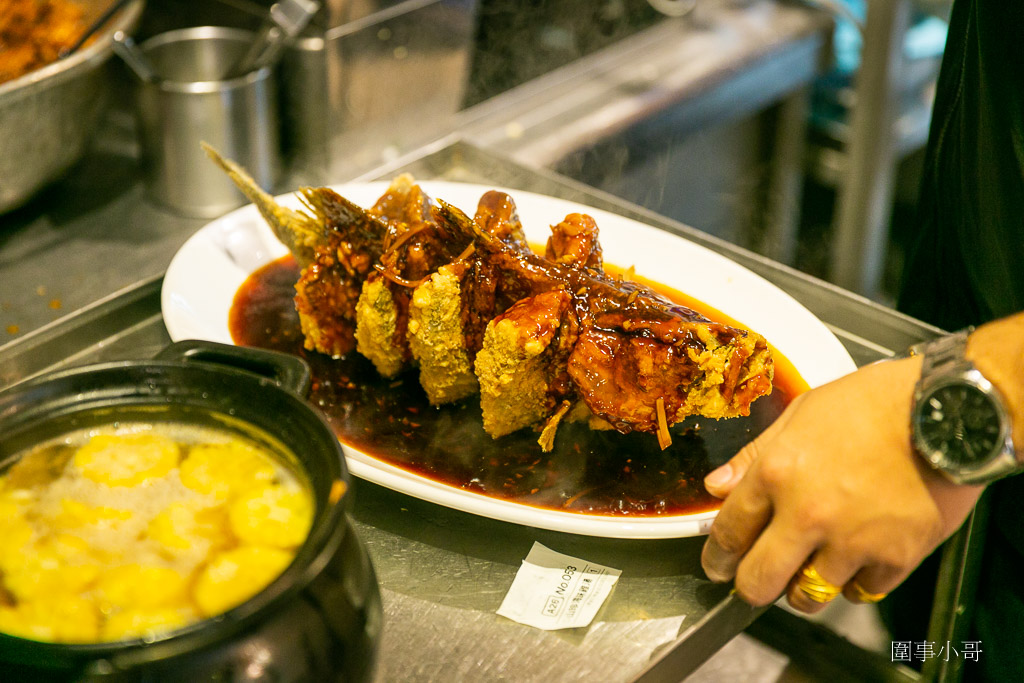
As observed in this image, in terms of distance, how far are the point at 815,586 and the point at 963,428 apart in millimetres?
298

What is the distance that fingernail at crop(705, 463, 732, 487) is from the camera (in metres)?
1.36

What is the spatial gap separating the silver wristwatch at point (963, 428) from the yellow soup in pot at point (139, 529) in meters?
0.84

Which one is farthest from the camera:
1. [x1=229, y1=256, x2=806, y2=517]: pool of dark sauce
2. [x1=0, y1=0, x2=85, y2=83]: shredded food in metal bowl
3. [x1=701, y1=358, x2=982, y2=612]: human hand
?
[x1=0, y1=0, x2=85, y2=83]: shredded food in metal bowl

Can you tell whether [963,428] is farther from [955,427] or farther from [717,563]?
[717,563]

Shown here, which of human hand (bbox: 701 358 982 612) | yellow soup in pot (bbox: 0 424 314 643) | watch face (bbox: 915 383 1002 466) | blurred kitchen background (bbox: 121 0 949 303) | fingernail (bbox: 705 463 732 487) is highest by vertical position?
yellow soup in pot (bbox: 0 424 314 643)

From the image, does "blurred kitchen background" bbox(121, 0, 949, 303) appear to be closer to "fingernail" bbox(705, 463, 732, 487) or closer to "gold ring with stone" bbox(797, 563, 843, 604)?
"fingernail" bbox(705, 463, 732, 487)

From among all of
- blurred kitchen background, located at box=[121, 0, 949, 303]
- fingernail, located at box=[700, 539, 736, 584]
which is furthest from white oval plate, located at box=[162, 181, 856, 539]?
blurred kitchen background, located at box=[121, 0, 949, 303]

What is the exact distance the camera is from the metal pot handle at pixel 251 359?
1093mm

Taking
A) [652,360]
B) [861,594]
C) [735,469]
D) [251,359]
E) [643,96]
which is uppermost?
[251,359]

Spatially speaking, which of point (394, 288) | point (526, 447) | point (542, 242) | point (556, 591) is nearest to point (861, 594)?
point (556, 591)

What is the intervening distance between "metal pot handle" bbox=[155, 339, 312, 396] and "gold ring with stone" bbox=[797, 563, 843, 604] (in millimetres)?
738

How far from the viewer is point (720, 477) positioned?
1.36 metres

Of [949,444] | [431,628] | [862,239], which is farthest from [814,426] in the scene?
[862,239]

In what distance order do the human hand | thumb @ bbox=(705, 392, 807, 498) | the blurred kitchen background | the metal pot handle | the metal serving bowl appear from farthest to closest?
the blurred kitchen background
the metal serving bowl
thumb @ bbox=(705, 392, 807, 498)
the human hand
the metal pot handle
